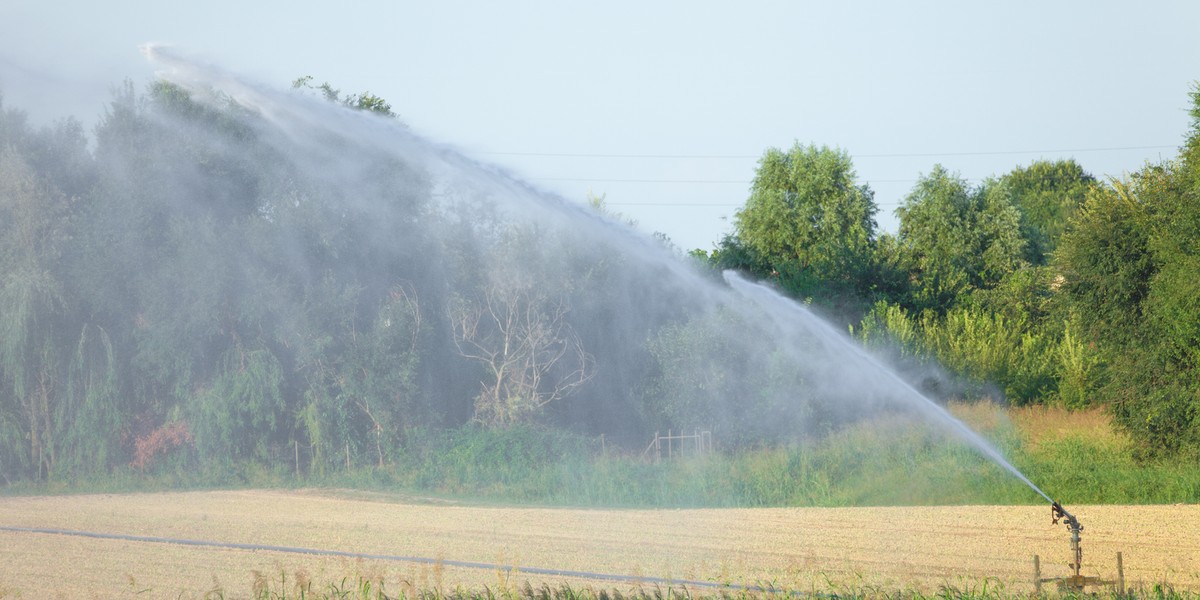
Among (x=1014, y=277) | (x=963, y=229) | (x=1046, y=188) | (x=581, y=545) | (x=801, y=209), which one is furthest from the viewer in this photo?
(x=1046, y=188)

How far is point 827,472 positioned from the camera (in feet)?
83.9

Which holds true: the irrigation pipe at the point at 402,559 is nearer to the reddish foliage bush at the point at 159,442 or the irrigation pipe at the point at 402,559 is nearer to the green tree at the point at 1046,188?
the reddish foliage bush at the point at 159,442

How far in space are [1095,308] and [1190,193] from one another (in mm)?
3580

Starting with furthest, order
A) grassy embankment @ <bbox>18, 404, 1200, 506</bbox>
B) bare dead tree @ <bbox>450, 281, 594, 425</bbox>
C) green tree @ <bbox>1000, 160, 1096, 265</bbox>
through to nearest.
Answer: green tree @ <bbox>1000, 160, 1096, 265</bbox> → bare dead tree @ <bbox>450, 281, 594, 425</bbox> → grassy embankment @ <bbox>18, 404, 1200, 506</bbox>

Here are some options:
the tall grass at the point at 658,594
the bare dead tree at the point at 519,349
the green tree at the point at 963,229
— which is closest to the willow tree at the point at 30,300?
the bare dead tree at the point at 519,349

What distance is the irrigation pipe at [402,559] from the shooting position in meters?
12.0

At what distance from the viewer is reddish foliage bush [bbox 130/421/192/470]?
109 feet

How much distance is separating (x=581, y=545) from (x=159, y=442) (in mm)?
20031

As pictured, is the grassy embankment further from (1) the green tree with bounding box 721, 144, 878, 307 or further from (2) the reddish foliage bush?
(1) the green tree with bounding box 721, 144, 878, 307

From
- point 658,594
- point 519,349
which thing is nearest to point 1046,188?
point 519,349

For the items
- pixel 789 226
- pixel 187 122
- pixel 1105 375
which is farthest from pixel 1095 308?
pixel 789 226

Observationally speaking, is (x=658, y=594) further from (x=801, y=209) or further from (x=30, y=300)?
(x=801, y=209)

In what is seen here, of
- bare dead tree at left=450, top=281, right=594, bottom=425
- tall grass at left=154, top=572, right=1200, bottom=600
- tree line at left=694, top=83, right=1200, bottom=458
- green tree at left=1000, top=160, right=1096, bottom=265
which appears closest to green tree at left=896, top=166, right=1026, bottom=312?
tree line at left=694, top=83, right=1200, bottom=458

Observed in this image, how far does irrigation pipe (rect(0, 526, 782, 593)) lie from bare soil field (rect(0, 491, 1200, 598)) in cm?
18
